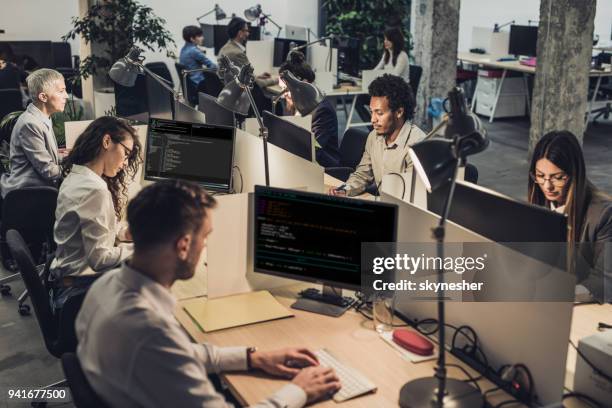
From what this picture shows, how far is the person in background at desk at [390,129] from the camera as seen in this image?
12.9 ft

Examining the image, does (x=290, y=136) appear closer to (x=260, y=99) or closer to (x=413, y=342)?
(x=413, y=342)

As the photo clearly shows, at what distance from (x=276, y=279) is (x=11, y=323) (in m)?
1.92

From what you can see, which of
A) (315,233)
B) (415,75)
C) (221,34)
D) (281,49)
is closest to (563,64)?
(415,75)

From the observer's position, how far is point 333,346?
94.2 inches

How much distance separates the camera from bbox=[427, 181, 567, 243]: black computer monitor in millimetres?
2174

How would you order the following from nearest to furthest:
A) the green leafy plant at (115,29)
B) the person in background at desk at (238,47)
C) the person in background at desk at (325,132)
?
the person in background at desk at (325,132) → the green leafy plant at (115,29) → the person in background at desk at (238,47)

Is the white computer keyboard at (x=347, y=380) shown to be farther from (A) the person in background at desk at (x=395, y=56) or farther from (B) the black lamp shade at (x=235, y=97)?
(A) the person in background at desk at (x=395, y=56)

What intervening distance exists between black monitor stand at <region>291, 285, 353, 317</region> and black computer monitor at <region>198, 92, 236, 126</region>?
6.28 feet

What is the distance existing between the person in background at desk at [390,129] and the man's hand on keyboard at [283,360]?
69.7 inches

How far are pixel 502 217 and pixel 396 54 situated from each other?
19.1ft

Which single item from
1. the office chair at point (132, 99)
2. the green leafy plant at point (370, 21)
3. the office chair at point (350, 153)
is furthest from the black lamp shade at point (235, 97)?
the green leafy plant at point (370, 21)

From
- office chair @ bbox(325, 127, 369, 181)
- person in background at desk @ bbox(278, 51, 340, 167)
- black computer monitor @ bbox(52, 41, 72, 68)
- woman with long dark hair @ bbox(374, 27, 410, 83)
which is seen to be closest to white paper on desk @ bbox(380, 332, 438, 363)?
office chair @ bbox(325, 127, 369, 181)

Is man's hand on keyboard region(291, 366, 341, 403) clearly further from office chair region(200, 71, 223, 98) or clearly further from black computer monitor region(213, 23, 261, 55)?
black computer monitor region(213, 23, 261, 55)

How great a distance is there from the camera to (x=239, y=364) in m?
2.23
